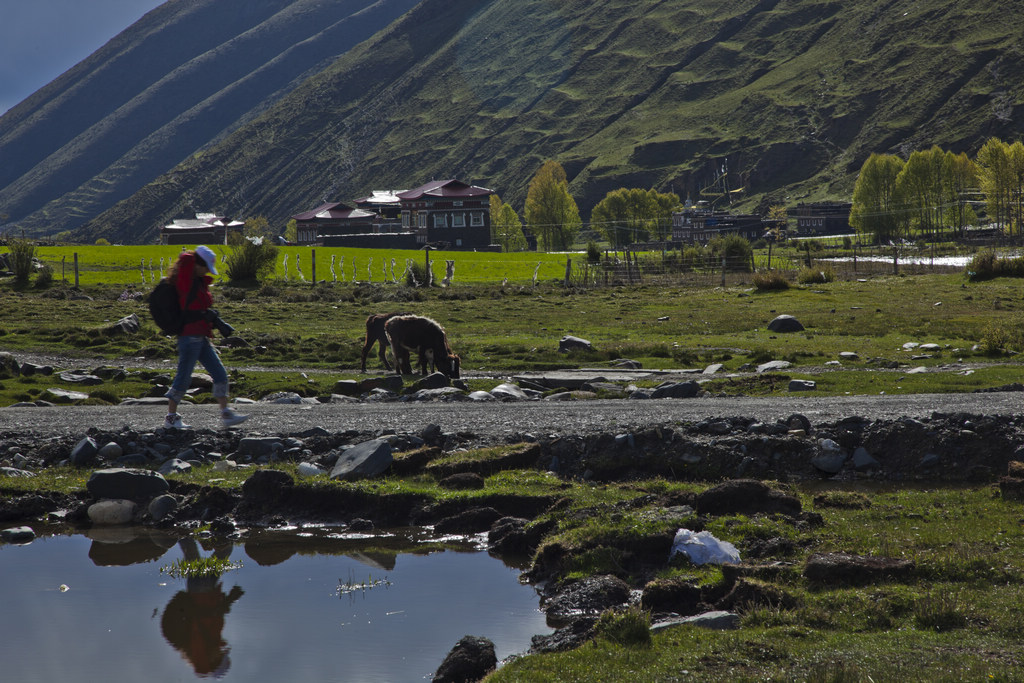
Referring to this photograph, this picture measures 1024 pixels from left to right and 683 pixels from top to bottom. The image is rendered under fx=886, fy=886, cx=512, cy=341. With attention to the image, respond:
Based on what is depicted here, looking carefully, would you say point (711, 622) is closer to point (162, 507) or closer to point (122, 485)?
point (162, 507)

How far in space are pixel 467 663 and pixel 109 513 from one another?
7415 millimetres

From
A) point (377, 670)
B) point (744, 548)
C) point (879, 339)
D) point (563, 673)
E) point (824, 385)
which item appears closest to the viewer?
point (563, 673)

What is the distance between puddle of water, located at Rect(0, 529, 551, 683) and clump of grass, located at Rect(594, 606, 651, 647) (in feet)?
3.24

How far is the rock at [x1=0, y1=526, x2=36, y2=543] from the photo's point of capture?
462 inches

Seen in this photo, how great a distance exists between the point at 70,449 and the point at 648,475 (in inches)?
372

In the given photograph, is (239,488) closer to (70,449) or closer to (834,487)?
(70,449)

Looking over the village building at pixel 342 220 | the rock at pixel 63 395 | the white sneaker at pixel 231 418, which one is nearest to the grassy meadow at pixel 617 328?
the rock at pixel 63 395

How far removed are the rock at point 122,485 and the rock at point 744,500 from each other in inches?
309

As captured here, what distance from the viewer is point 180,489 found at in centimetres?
1312

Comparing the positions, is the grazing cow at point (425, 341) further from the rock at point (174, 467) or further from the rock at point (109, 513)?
the rock at point (109, 513)

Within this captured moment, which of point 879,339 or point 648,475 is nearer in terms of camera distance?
point 648,475

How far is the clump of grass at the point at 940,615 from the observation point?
6941mm

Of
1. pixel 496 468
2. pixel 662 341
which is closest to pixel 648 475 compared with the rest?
pixel 496 468

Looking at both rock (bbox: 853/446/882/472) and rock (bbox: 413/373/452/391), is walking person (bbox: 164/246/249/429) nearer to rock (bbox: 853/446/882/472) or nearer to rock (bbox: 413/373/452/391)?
rock (bbox: 413/373/452/391)
